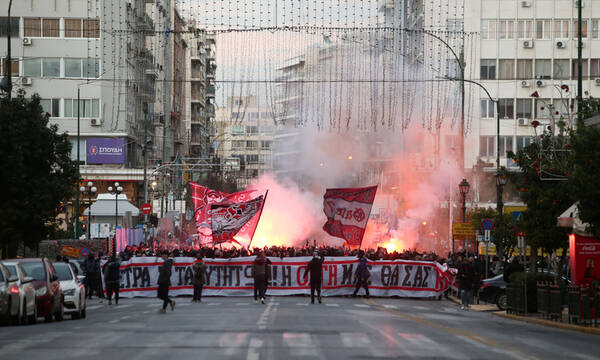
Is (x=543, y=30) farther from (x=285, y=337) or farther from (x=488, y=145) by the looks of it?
(x=285, y=337)

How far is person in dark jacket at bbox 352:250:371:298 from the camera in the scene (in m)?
37.1

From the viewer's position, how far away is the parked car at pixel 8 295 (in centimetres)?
2205

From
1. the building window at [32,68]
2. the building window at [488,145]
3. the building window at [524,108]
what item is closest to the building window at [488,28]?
the building window at [524,108]

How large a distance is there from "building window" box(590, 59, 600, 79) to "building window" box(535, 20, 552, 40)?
143 inches

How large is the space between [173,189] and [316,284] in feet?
204

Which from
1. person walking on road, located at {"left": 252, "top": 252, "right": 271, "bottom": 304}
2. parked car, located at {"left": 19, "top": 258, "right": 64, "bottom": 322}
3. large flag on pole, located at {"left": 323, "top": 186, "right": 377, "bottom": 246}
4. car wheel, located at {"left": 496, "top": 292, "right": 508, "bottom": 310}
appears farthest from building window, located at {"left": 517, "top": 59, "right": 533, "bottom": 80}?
parked car, located at {"left": 19, "top": 258, "right": 64, "bottom": 322}

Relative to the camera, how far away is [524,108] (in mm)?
77188

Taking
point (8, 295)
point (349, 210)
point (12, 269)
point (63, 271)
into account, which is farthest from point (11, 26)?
point (8, 295)

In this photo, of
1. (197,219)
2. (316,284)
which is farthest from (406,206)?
(316,284)

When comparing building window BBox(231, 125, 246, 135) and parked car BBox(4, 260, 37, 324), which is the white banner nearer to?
parked car BBox(4, 260, 37, 324)

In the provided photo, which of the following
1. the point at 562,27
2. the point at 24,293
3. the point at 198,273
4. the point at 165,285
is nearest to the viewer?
the point at 24,293

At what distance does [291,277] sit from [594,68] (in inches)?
1774

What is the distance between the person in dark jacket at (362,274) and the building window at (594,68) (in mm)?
43947

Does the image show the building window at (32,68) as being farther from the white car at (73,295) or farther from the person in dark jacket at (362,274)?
the white car at (73,295)
